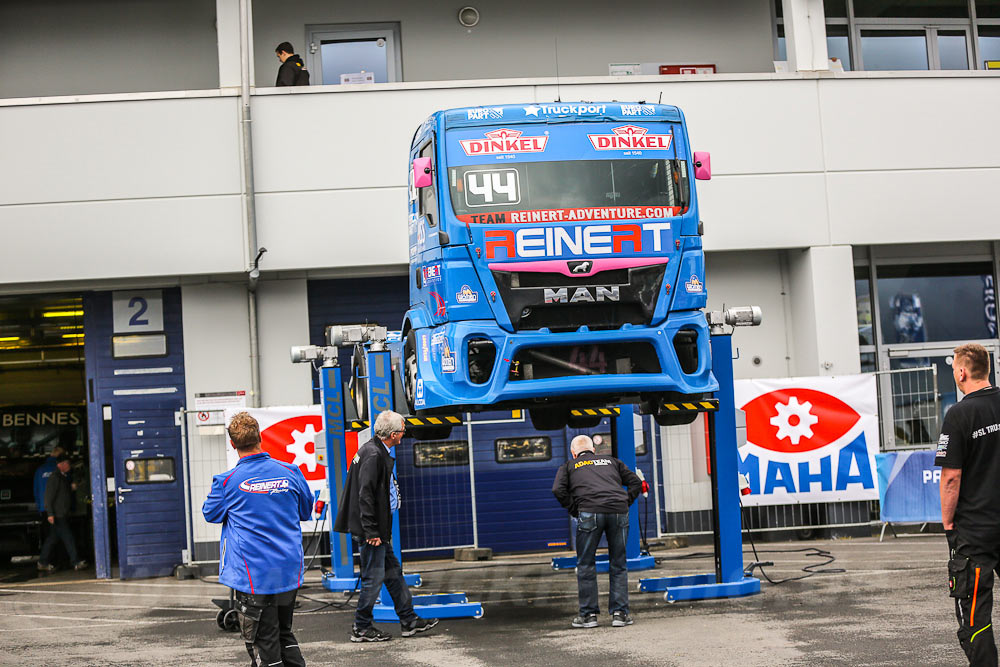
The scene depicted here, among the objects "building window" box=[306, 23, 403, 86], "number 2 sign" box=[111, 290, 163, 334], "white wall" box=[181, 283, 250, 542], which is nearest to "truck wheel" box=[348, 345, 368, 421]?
"white wall" box=[181, 283, 250, 542]

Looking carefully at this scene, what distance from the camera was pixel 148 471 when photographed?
675 inches

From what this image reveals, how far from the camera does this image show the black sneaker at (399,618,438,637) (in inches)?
432

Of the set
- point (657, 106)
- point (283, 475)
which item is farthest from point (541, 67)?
point (283, 475)

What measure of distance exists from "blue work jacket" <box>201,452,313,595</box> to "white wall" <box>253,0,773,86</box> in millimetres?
11752

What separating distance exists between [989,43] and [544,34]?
741 cm

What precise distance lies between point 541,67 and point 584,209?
862 centimetres

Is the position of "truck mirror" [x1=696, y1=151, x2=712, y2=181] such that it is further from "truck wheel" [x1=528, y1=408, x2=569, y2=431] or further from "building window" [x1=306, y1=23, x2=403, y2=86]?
"building window" [x1=306, y1=23, x2=403, y2=86]

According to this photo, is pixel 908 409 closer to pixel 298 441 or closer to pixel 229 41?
pixel 298 441

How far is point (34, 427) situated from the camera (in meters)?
21.0

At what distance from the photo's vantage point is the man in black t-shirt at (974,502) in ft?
23.2

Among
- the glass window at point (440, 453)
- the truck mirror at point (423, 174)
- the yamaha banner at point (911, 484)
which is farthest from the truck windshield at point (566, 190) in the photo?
the glass window at point (440, 453)

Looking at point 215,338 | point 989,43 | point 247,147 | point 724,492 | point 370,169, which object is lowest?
A: point 724,492

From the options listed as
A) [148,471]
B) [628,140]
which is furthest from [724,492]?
[148,471]

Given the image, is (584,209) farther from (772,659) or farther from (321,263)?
(321,263)
